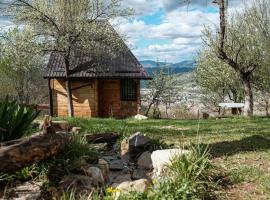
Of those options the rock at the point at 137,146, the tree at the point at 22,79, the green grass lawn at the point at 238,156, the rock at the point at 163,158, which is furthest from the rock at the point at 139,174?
the tree at the point at 22,79

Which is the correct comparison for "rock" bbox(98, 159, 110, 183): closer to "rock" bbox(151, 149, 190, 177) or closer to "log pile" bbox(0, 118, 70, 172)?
"log pile" bbox(0, 118, 70, 172)

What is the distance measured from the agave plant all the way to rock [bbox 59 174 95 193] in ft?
5.29

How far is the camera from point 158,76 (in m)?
38.4

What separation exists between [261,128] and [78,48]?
1344cm

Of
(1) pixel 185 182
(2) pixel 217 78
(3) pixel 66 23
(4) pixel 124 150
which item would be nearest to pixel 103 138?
(4) pixel 124 150

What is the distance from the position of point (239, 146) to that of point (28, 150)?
5491 millimetres

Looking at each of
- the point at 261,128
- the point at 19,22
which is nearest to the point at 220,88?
the point at 19,22

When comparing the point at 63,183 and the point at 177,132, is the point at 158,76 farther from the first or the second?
the point at 63,183

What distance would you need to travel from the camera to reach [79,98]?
2878 cm

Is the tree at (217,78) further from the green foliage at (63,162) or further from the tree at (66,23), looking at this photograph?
the green foliage at (63,162)

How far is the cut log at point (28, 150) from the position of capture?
6883mm

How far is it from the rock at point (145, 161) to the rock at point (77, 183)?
1.92 m

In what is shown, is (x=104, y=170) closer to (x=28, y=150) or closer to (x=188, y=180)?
(x=28, y=150)

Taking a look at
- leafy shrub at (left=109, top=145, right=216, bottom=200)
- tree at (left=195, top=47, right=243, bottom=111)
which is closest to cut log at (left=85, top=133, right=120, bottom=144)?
leafy shrub at (left=109, top=145, right=216, bottom=200)
